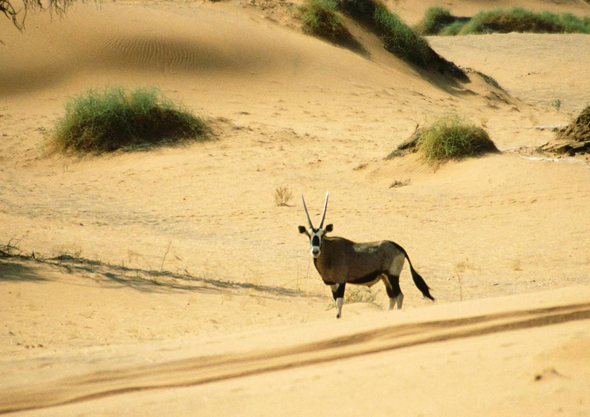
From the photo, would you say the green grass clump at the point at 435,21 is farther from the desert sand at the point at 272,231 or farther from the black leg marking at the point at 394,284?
the black leg marking at the point at 394,284

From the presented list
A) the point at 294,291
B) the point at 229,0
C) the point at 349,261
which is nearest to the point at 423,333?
the point at 349,261

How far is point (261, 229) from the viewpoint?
13.1 m

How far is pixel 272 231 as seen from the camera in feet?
42.6

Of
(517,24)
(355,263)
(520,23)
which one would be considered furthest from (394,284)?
(517,24)

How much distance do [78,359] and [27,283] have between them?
3.44 m

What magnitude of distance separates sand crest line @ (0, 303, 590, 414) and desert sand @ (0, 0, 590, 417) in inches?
0.6

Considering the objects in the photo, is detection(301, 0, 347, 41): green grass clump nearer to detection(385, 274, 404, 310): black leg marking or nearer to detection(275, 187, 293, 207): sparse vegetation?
detection(275, 187, 293, 207): sparse vegetation

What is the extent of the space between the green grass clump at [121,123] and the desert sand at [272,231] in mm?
655

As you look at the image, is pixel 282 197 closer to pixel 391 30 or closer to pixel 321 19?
pixel 321 19

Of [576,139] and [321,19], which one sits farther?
[321,19]

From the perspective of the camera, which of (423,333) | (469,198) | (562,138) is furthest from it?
(562,138)

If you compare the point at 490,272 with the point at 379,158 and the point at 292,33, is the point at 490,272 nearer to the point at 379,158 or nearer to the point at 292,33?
the point at 379,158

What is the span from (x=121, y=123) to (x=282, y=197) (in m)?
6.57

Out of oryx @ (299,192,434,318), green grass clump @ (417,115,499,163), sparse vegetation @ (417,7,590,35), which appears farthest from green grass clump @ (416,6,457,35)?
oryx @ (299,192,434,318)
